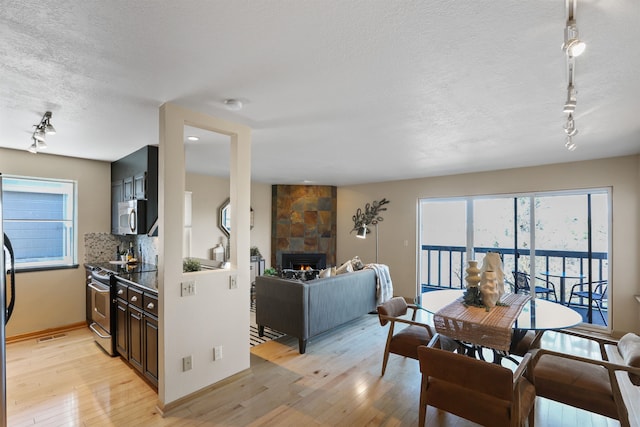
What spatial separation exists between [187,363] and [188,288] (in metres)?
0.63

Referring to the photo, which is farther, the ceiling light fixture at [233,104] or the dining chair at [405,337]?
the dining chair at [405,337]

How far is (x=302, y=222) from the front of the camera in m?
7.07

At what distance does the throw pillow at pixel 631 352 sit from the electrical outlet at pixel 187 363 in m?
3.13

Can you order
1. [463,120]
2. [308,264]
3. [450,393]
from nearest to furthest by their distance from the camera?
[450,393], [463,120], [308,264]

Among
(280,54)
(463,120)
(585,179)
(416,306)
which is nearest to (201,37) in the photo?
(280,54)

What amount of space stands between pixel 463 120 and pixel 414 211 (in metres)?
3.51

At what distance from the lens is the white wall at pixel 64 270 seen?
3939mm

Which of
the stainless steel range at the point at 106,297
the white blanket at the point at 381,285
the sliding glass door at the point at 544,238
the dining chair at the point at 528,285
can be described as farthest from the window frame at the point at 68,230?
the dining chair at the point at 528,285

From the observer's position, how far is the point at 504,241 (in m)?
5.30

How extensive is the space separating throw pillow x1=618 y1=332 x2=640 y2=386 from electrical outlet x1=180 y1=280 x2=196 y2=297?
122 inches

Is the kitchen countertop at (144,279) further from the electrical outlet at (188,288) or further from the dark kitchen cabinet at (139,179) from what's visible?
the dark kitchen cabinet at (139,179)

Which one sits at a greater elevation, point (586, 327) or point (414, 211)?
point (414, 211)

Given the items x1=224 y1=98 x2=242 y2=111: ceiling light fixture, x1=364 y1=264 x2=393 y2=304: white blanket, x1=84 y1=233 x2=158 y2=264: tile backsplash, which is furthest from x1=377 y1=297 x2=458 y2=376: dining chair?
x1=84 y1=233 x2=158 y2=264: tile backsplash

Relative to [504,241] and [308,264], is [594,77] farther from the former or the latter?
[308,264]
